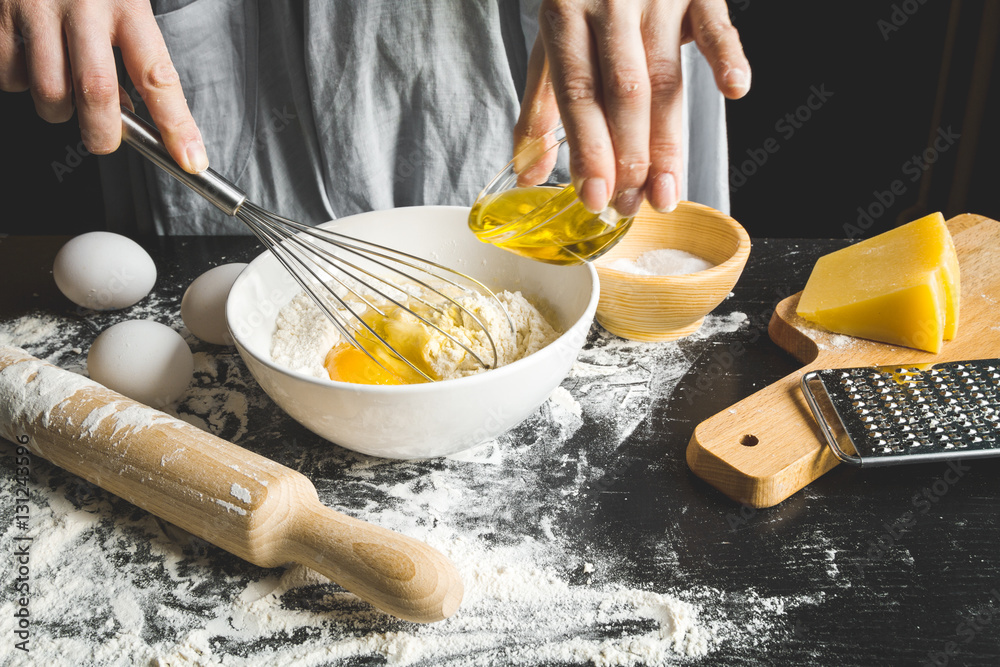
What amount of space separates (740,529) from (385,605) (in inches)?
14.5

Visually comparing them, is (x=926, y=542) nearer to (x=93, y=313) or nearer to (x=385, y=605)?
(x=385, y=605)

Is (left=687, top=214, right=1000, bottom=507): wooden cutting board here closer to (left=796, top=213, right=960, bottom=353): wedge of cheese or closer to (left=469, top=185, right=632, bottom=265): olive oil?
(left=796, top=213, right=960, bottom=353): wedge of cheese

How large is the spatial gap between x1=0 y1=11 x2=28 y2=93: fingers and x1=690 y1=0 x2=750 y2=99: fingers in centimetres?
74

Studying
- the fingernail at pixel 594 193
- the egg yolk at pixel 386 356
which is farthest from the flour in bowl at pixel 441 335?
the fingernail at pixel 594 193

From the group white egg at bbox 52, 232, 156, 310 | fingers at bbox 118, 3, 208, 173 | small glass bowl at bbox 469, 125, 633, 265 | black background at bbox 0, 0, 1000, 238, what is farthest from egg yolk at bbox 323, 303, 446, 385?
black background at bbox 0, 0, 1000, 238

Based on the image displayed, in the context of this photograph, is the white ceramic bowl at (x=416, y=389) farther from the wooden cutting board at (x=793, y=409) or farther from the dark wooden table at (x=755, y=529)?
→ the wooden cutting board at (x=793, y=409)

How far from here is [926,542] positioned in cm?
68

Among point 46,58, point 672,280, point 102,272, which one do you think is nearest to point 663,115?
point 672,280

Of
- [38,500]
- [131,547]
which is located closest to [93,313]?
[38,500]

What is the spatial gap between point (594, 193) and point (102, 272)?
798mm

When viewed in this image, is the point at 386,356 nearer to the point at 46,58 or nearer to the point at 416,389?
the point at 416,389

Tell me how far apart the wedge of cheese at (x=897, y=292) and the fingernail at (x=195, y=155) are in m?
0.78

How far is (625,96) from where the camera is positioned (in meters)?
0.62

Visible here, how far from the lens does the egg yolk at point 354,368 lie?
0.82m
